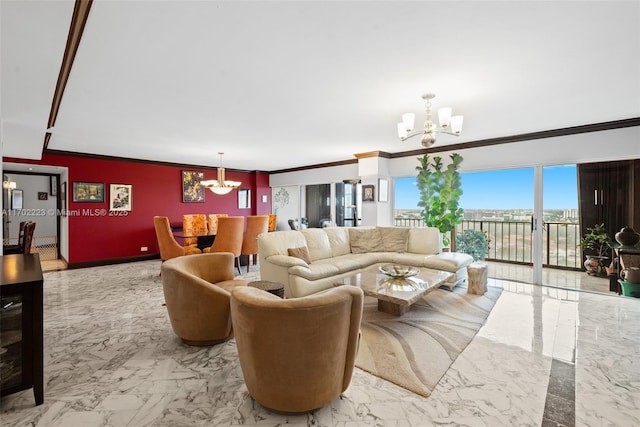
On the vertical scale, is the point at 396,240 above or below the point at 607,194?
below

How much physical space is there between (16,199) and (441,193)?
10.8 m

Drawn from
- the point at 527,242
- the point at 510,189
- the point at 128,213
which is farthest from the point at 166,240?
the point at 527,242

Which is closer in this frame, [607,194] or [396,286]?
[396,286]

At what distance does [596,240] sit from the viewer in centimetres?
480

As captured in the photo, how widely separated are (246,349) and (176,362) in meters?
1.04

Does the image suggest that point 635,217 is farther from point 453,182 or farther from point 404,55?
point 404,55

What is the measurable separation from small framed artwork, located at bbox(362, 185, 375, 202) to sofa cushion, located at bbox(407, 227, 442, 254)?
4.36 feet

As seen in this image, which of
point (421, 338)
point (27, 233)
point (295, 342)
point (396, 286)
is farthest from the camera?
point (27, 233)

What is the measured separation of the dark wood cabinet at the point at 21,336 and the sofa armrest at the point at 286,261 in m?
2.33

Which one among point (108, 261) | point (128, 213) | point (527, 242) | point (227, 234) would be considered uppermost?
point (128, 213)

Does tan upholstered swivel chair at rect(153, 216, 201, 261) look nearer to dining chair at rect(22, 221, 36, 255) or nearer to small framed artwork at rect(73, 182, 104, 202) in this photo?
dining chair at rect(22, 221, 36, 255)

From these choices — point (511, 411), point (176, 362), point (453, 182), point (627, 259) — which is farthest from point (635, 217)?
point (176, 362)

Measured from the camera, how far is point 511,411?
1.83 m

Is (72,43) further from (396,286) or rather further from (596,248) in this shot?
(596,248)
